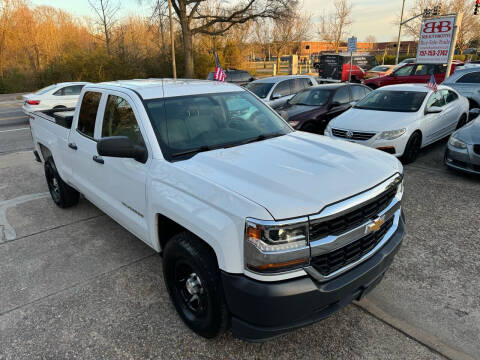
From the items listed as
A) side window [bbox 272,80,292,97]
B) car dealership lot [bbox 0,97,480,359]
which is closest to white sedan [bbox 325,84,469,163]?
car dealership lot [bbox 0,97,480,359]

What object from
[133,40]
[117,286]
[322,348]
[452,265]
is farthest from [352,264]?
[133,40]

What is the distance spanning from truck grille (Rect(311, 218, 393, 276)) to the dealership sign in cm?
1262

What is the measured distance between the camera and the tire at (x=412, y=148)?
664cm

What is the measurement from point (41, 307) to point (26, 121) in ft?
46.0

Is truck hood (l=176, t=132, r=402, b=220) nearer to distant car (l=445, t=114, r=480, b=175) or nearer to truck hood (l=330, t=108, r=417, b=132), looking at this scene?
distant car (l=445, t=114, r=480, b=175)

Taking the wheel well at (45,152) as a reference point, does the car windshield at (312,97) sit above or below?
above

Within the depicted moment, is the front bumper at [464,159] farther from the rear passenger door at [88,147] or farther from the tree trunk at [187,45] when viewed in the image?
the tree trunk at [187,45]

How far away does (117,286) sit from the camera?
3314mm

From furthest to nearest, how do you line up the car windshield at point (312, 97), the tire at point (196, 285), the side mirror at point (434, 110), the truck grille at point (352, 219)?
1. the car windshield at point (312, 97)
2. the side mirror at point (434, 110)
3. the tire at point (196, 285)
4. the truck grille at point (352, 219)

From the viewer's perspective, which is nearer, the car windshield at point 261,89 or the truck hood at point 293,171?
the truck hood at point 293,171

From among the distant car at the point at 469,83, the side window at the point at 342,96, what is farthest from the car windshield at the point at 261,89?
the distant car at the point at 469,83

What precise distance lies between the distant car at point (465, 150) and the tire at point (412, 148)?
0.68 metres

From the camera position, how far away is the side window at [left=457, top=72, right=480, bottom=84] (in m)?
10.6

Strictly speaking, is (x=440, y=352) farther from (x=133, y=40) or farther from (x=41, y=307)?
(x=133, y=40)
